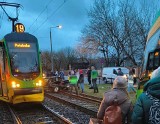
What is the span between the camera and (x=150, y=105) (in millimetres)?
3418

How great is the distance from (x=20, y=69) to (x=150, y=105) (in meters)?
11.7

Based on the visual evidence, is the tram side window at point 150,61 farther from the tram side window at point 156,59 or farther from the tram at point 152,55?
the tram side window at point 156,59

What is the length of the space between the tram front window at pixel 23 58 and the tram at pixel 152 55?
6.84m

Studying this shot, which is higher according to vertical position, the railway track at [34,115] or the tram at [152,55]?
the tram at [152,55]

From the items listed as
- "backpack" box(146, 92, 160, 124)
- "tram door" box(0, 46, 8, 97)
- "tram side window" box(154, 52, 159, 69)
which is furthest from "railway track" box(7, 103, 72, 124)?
"backpack" box(146, 92, 160, 124)

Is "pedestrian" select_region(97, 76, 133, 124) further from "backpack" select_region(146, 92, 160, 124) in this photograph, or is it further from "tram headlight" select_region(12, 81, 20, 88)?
"tram headlight" select_region(12, 81, 20, 88)

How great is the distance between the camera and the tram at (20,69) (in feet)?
47.4

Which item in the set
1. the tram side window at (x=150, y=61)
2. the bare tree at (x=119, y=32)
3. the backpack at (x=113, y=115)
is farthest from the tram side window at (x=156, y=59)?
the bare tree at (x=119, y=32)

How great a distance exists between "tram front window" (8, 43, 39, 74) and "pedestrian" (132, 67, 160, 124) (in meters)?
11.5

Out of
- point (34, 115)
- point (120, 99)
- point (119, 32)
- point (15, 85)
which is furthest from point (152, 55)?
point (119, 32)

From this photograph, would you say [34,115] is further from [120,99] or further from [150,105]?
[150,105]

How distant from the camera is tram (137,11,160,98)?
8320mm

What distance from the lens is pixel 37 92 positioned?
1486 cm

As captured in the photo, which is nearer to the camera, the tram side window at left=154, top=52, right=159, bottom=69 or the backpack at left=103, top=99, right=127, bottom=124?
the backpack at left=103, top=99, right=127, bottom=124
